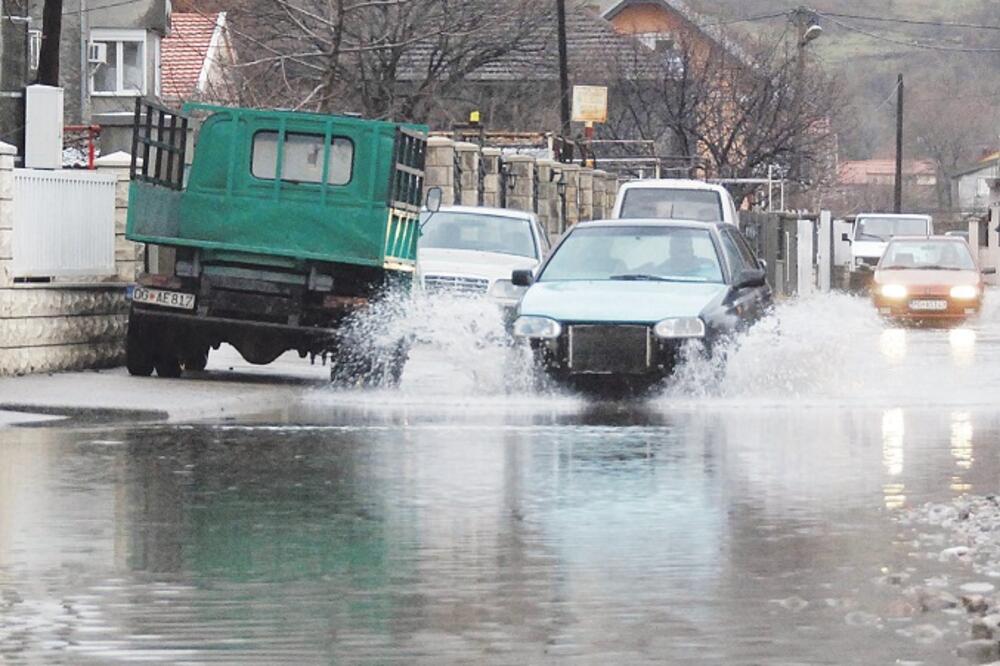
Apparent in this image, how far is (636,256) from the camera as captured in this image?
70.3 ft

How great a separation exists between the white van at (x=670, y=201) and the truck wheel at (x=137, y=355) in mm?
13927

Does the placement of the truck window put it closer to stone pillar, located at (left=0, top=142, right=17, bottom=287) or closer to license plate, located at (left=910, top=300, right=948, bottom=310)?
stone pillar, located at (left=0, top=142, right=17, bottom=287)

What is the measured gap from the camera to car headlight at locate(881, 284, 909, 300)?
40.7m

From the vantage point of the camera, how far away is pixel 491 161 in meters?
42.3

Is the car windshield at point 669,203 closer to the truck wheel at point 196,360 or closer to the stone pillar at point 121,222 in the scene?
the stone pillar at point 121,222

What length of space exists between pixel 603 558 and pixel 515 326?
386 inches

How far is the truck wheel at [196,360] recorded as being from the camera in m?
23.1

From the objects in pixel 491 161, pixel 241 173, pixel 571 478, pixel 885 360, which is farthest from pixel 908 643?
pixel 491 161

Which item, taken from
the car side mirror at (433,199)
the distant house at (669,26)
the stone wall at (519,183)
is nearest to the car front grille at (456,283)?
the car side mirror at (433,199)

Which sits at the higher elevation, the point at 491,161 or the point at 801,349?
the point at 491,161

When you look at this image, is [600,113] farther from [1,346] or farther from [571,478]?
[571,478]

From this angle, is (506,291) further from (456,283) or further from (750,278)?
(456,283)

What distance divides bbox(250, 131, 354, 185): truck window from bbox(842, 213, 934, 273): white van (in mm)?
35394

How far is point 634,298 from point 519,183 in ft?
84.7
